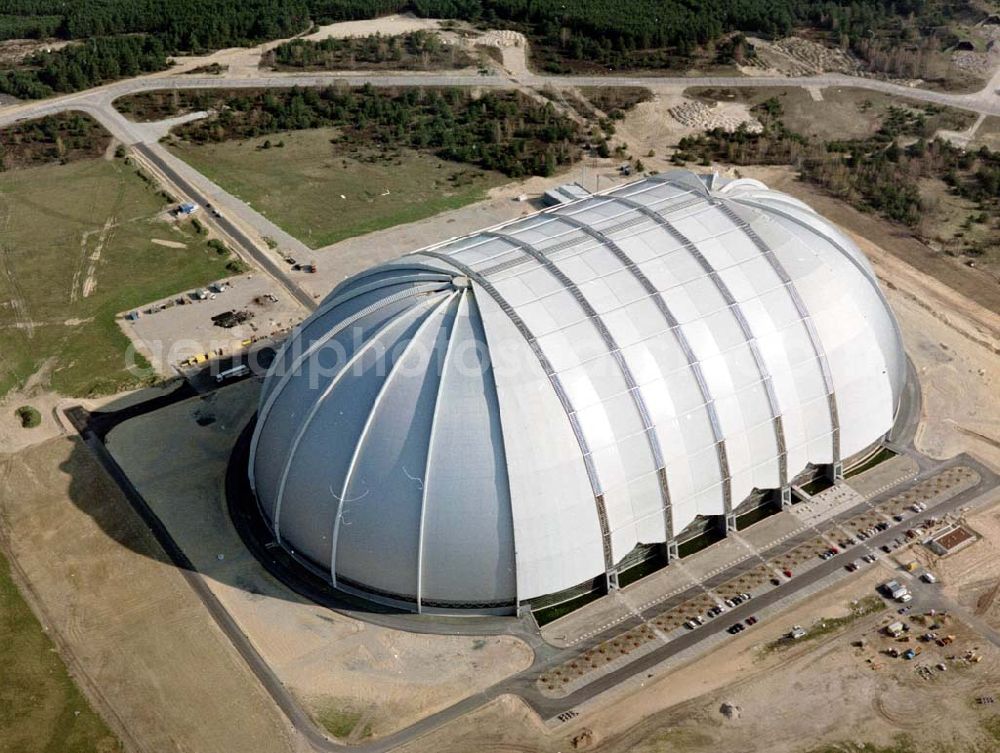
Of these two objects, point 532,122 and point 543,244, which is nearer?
point 543,244

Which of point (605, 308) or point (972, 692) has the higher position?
point (605, 308)

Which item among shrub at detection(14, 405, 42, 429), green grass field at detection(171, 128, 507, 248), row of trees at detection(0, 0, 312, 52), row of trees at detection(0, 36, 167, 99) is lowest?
shrub at detection(14, 405, 42, 429)

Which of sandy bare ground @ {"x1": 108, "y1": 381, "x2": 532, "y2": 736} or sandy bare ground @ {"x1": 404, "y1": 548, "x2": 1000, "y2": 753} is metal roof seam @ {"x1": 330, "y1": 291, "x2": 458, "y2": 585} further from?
sandy bare ground @ {"x1": 404, "y1": 548, "x2": 1000, "y2": 753}

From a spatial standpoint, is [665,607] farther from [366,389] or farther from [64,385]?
[64,385]

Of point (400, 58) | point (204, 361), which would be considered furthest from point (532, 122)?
point (204, 361)

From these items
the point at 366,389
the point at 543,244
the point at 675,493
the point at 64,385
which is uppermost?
the point at 543,244

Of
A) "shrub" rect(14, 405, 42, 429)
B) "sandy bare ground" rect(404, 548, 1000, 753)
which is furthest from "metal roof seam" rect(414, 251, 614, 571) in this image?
"shrub" rect(14, 405, 42, 429)
